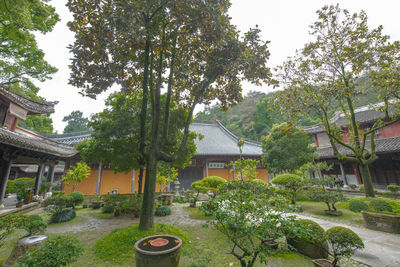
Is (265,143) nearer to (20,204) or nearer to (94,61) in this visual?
(94,61)

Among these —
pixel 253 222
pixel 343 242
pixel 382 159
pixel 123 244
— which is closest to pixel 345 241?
pixel 343 242

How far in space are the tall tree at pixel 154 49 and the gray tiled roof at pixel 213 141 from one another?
423 inches

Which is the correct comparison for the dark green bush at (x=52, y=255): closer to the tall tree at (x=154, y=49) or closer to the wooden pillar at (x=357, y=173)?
the tall tree at (x=154, y=49)

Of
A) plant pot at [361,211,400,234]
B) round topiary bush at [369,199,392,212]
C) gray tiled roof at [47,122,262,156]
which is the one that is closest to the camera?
plant pot at [361,211,400,234]

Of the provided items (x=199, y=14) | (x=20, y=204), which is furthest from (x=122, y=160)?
(x=199, y=14)

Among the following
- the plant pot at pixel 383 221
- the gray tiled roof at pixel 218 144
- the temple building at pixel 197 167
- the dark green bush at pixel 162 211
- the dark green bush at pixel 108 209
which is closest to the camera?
the plant pot at pixel 383 221

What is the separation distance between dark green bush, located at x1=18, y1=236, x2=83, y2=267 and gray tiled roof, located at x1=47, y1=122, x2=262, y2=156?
13348mm

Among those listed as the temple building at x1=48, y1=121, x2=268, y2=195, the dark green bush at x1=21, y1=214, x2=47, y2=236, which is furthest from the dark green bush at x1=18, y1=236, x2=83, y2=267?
the temple building at x1=48, y1=121, x2=268, y2=195

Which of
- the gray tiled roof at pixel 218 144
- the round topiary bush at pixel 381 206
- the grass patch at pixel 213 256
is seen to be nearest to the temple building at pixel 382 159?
the gray tiled roof at pixel 218 144

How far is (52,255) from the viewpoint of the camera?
2.62m

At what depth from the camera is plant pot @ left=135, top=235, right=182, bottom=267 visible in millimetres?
2934

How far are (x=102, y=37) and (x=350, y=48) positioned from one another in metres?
9.86

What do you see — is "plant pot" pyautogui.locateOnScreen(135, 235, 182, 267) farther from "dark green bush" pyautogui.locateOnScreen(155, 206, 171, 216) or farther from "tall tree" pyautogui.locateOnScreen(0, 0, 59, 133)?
"tall tree" pyautogui.locateOnScreen(0, 0, 59, 133)

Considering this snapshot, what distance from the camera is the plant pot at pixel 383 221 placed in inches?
214
